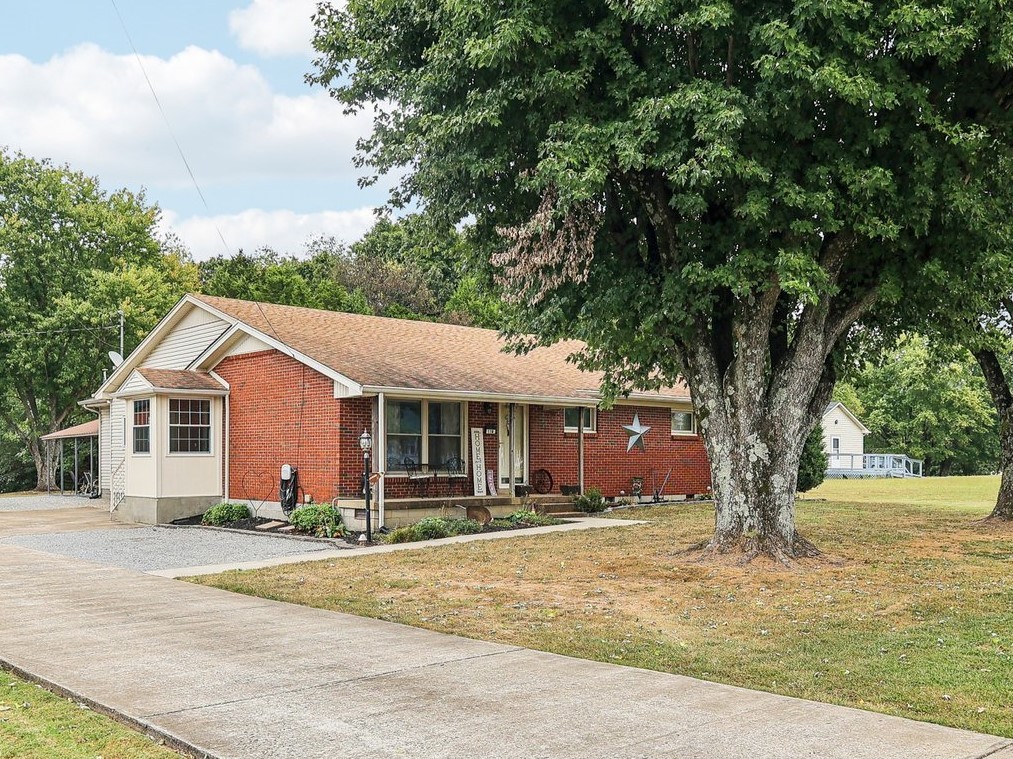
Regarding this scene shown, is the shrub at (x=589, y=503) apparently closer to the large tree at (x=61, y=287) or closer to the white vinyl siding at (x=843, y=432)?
the large tree at (x=61, y=287)

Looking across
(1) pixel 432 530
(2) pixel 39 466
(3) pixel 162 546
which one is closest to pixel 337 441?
(1) pixel 432 530

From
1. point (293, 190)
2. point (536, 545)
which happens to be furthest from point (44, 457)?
point (536, 545)

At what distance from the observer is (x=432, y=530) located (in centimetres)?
1686

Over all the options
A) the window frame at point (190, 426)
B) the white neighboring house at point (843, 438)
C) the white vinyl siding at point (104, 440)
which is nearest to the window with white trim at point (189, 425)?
the window frame at point (190, 426)

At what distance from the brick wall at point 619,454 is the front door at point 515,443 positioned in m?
0.25

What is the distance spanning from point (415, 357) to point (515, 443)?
301 cm

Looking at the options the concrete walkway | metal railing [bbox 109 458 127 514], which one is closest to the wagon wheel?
metal railing [bbox 109 458 127 514]

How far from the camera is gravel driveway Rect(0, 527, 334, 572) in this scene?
1428cm

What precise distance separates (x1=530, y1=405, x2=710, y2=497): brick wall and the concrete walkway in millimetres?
13319

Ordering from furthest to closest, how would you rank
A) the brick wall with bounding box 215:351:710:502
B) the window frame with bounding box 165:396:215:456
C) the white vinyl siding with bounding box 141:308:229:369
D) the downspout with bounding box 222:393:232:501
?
the white vinyl siding with bounding box 141:308:229:369 < the downspout with bounding box 222:393:232:501 < the window frame with bounding box 165:396:215:456 < the brick wall with bounding box 215:351:710:502

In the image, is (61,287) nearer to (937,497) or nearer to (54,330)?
(54,330)

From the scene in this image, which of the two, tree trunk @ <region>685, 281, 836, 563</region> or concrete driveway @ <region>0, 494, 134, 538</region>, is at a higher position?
tree trunk @ <region>685, 281, 836, 563</region>

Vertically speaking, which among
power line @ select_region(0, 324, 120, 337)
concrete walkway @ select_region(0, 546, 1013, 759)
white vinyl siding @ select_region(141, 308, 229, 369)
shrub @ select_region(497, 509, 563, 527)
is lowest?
shrub @ select_region(497, 509, 563, 527)

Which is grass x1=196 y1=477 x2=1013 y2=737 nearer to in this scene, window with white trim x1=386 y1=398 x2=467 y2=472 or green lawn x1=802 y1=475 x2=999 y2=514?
window with white trim x1=386 y1=398 x2=467 y2=472
